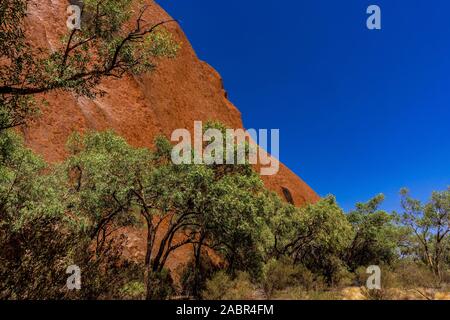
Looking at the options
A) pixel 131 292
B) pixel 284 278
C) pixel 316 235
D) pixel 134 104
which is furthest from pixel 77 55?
pixel 134 104

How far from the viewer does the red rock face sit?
3450 centimetres

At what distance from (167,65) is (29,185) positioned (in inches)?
1720

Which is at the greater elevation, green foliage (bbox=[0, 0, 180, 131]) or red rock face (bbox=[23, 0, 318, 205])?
red rock face (bbox=[23, 0, 318, 205])

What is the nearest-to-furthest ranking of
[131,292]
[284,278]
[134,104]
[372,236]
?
1. [131,292]
2. [284,278]
3. [372,236]
4. [134,104]

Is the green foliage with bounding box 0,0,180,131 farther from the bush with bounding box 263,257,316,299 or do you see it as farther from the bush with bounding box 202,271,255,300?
the bush with bounding box 263,257,316,299

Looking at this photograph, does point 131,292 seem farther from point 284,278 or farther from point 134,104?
point 134,104

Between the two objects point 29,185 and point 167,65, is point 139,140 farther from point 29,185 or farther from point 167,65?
point 29,185

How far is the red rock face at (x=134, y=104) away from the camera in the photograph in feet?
113

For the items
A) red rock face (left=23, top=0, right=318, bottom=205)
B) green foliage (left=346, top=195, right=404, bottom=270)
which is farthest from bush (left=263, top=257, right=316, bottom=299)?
red rock face (left=23, top=0, right=318, bottom=205)

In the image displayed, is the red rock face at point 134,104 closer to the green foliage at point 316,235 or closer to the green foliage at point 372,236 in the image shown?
the green foliage at point 316,235

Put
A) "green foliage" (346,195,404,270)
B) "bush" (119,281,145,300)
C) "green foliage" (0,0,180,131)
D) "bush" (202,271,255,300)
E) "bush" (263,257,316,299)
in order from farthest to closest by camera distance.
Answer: "green foliage" (346,195,404,270) < "bush" (263,257,316,299) < "bush" (202,271,255,300) < "bush" (119,281,145,300) < "green foliage" (0,0,180,131)

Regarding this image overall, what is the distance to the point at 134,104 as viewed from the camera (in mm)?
45219

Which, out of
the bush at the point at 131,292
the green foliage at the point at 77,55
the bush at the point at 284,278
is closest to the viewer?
the green foliage at the point at 77,55

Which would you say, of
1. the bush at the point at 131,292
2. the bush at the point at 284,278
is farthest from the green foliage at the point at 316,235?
the bush at the point at 131,292
